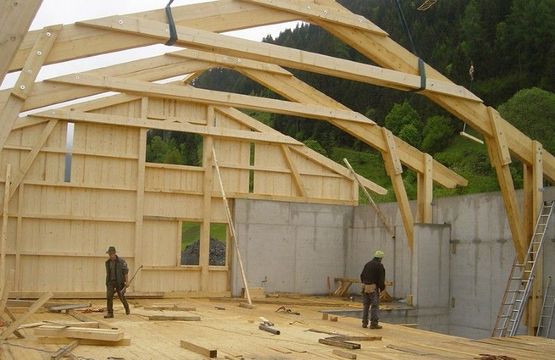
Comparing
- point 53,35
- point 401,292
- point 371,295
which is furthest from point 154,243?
point 53,35

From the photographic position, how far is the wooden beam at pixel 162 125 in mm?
15383

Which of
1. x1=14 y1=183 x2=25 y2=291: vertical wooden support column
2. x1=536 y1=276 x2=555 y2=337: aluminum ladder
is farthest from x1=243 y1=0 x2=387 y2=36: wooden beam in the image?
x1=14 y1=183 x2=25 y2=291: vertical wooden support column

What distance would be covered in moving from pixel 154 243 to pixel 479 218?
25.1 feet

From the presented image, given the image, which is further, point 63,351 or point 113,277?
point 113,277

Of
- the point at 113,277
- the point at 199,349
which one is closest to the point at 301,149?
the point at 113,277

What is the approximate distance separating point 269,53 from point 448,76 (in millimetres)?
36999

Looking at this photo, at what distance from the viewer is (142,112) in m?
16.2

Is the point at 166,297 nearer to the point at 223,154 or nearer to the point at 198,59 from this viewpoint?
the point at 223,154

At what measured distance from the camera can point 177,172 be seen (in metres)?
16.7

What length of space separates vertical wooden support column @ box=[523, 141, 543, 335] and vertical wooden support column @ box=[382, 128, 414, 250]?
3.08 metres

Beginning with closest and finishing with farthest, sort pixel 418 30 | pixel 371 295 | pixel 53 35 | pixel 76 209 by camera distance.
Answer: pixel 53 35 < pixel 371 295 < pixel 76 209 < pixel 418 30

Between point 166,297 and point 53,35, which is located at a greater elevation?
point 53,35

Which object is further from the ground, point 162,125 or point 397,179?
point 162,125

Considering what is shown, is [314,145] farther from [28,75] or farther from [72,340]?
[28,75]
